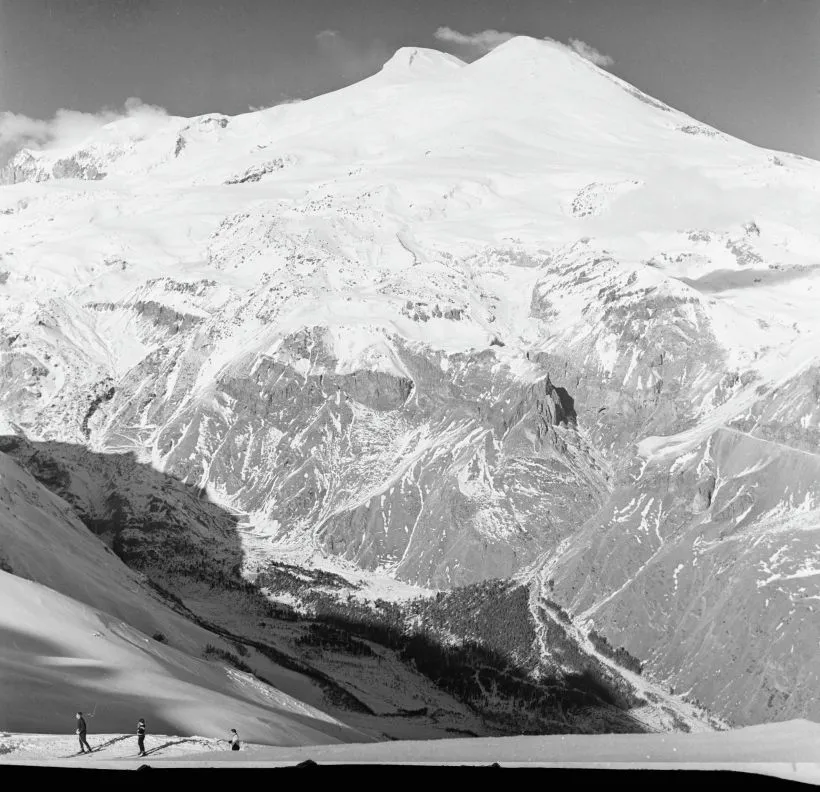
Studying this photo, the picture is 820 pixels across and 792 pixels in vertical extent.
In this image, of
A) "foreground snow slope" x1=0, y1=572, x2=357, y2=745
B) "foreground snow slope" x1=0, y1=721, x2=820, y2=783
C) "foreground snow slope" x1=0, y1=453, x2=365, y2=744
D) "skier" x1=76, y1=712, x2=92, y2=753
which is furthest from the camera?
"foreground snow slope" x1=0, y1=453, x2=365, y2=744

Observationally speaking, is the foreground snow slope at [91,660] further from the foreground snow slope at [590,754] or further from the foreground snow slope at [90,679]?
the foreground snow slope at [590,754]

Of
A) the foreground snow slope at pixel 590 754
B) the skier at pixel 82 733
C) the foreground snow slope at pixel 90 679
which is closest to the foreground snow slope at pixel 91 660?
the foreground snow slope at pixel 90 679

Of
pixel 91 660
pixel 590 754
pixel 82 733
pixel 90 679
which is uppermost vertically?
pixel 590 754

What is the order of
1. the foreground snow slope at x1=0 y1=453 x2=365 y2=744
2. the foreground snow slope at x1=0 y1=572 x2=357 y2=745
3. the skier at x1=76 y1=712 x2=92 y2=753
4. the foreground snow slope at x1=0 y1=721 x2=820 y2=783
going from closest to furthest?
the foreground snow slope at x1=0 y1=721 x2=820 y2=783 < the skier at x1=76 y1=712 x2=92 y2=753 < the foreground snow slope at x1=0 y1=572 x2=357 y2=745 < the foreground snow slope at x1=0 y1=453 x2=365 y2=744

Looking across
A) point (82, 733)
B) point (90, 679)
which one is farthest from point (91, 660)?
point (82, 733)

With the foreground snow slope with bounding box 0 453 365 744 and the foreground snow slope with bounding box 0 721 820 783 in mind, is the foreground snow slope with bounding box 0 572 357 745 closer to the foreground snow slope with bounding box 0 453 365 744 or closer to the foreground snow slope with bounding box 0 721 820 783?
the foreground snow slope with bounding box 0 453 365 744

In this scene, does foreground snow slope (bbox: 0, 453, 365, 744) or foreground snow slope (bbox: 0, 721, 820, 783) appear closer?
foreground snow slope (bbox: 0, 721, 820, 783)

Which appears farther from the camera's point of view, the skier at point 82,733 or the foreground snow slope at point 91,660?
the foreground snow slope at point 91,660

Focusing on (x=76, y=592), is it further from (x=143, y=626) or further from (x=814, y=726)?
(x=814, y=726)

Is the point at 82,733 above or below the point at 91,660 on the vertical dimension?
above

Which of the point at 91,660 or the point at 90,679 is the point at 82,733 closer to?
the point at 90,679

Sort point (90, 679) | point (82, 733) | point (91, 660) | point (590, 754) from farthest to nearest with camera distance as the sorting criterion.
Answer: point (91, 660) < point (90, 679) < point (82, 733) < point (590, 754)

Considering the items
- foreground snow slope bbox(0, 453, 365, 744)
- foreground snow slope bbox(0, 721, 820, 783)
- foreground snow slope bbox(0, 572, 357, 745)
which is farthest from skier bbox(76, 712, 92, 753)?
foreground snow slope bbox(0, 572, 357, 745)

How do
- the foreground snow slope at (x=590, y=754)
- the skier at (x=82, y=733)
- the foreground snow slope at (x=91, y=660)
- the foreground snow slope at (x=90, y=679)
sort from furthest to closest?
the foreground snow slope at (x=91, y=660) < the foreground snow slope at (x=90, y=679) < the skier at (x=82, y=733) < the foreground snow slope at (x=590, y=754)
